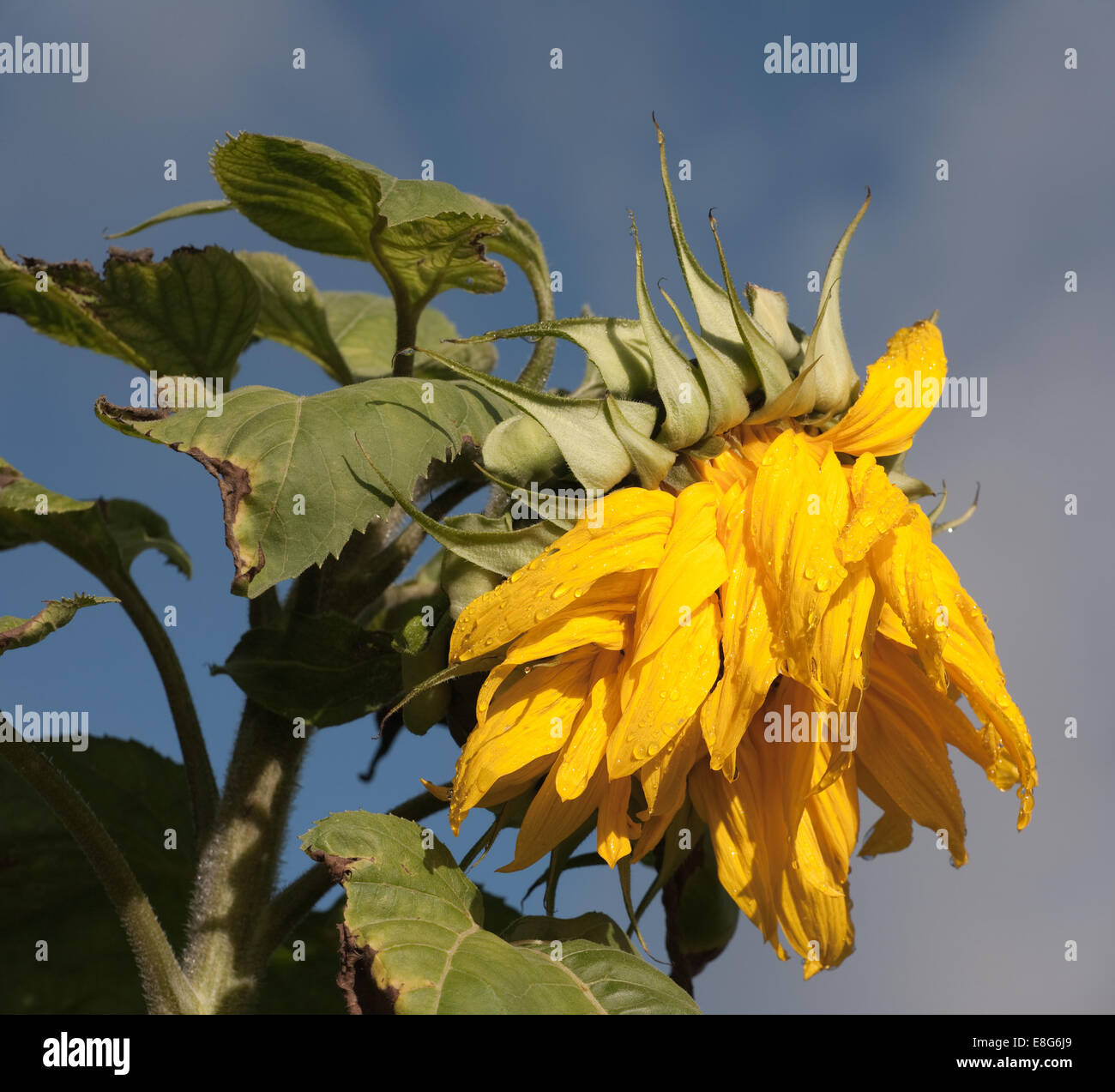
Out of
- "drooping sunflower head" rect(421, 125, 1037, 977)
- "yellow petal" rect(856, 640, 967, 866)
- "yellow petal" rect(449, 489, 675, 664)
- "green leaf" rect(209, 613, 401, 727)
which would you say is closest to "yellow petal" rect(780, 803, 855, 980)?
"drooping sunflower head" rect(421, 125, 1037, 977)

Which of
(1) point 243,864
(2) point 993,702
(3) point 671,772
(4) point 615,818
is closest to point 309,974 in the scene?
(1) point 243,864

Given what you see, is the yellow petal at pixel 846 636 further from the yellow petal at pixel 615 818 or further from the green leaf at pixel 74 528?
the green leaf at pixel 74 528

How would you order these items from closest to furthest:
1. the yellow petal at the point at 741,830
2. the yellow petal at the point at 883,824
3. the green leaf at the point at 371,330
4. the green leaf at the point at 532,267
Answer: the yellow petal at the point at 741,830
the yellow petal at the point at 883,824
the green leaf at the point at 532,267
the green leaf at the point at 371,330

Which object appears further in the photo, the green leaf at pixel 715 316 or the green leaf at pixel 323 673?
the green leaf at pixel 323 673

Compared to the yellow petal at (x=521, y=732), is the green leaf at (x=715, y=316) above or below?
above

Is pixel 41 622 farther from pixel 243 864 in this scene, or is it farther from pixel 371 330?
pixel 371 330

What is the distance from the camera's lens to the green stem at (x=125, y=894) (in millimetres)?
2277

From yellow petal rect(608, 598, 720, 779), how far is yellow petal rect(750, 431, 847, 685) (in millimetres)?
113

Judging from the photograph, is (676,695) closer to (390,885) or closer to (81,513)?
(390,885)

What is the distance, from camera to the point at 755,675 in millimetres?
1890

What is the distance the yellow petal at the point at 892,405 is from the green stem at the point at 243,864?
1.31 meters

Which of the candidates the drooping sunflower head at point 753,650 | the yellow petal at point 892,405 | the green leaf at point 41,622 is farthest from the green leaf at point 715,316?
the green leaf at point 41,622

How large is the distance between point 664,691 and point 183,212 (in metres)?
1.86

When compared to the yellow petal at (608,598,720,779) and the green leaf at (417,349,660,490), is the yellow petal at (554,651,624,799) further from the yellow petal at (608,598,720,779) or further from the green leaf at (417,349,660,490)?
the green leaf at (417,349,660,490)
